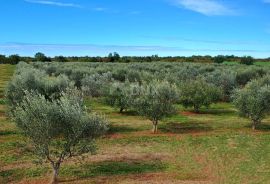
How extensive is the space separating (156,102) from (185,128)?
17.8 feet

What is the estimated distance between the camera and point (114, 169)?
33.0m

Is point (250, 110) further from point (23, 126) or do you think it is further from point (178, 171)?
point (23, 126)

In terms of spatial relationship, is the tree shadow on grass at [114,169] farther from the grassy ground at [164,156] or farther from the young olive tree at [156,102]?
the young olive tree at [156,102]

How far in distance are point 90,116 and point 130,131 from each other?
678 inches

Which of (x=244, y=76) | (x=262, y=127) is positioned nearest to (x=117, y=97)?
(x=262, y=127)

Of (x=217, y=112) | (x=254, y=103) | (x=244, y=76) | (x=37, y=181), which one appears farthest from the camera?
(x=244, y=76)

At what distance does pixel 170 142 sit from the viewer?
42594mm

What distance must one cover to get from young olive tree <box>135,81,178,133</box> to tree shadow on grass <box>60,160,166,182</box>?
Result: 11.7m

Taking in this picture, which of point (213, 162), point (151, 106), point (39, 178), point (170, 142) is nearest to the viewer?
point (39, 178)

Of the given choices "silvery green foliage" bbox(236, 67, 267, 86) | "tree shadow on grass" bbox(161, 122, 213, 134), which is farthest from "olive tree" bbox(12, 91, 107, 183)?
"silvery green foliage" bbox(236, 67, 267, 86)

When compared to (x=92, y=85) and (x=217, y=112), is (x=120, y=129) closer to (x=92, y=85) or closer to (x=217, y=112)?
(x=217, y=112)

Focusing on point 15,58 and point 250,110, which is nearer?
point 250,110

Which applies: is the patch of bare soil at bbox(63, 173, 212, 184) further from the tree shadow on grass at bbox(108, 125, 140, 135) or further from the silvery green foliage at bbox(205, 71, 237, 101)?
the silvery green foliage at bbox(205, 71, 237, 101)

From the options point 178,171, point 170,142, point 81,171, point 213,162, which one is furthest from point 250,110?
point 81,171
